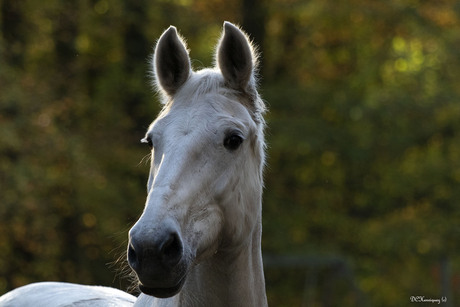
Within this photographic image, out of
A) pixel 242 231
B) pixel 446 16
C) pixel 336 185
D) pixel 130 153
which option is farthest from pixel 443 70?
pixel 242 231

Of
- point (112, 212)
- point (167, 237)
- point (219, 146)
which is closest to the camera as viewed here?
point (167, 237)

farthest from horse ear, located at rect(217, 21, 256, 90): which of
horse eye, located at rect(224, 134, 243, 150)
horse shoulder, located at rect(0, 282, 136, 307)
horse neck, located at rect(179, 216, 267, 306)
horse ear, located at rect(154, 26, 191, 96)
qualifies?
horse shoulder, located at rect(0, 282, 136, 307)

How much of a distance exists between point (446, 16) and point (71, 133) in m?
8.70

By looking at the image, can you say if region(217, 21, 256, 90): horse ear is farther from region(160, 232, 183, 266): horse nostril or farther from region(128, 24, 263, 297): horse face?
region(160, 232, 183, 266): horse nostril

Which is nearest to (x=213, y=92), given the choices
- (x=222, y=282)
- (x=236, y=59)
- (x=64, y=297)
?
(x=236, y=59)

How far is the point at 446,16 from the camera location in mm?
17812

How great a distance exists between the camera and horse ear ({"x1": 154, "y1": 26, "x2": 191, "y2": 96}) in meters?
3.69

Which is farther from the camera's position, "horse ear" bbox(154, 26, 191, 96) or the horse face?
"horse ear" bbox(154, 26, 191, 96)

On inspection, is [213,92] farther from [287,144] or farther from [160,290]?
[287,144]

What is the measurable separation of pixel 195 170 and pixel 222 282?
533 mm

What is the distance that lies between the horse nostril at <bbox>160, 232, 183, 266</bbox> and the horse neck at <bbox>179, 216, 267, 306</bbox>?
1.48 feet

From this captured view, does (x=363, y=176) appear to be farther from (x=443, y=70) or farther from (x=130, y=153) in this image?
(x=130, y=153)

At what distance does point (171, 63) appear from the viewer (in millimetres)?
3734

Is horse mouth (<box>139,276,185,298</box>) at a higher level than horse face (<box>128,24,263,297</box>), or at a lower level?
lower
